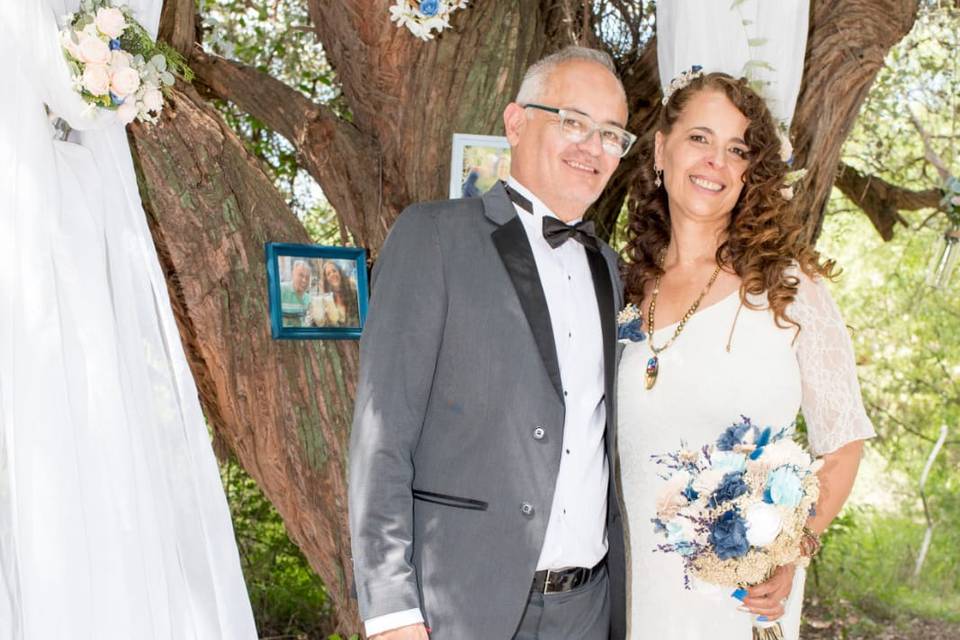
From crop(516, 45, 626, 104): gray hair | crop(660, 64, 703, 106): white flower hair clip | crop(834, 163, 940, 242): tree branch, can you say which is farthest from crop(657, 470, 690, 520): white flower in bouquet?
crop(834, 163, 940, 242): tree branch

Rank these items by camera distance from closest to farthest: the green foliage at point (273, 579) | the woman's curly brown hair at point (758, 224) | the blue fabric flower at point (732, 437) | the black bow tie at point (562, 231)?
the blue fabric flower at point (732, 437), the black bow tie at point (562, 231), the woman's curly brown hair at point (758, 224), the green foliage at point (273, 579)

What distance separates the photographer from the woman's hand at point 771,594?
2326mm

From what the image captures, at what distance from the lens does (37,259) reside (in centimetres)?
214

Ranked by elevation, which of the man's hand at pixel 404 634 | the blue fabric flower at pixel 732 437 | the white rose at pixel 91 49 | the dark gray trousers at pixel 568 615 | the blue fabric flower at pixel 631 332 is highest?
the white rose at pixel 91 49

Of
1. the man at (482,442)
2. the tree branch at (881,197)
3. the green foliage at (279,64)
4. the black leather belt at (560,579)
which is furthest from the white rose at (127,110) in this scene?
the tree branch at (881,197)

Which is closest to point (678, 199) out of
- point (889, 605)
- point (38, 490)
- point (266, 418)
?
point (266, 418)

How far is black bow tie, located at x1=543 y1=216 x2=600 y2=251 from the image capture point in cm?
238

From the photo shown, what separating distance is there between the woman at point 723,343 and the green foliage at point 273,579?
14.4 ft

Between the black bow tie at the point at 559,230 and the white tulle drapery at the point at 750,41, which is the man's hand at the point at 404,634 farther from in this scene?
the white tulle drapery at the point at 750,41

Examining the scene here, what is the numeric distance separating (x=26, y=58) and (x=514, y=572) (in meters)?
1.52

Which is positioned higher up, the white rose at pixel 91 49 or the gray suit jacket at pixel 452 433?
the white rose at pixel 91 49

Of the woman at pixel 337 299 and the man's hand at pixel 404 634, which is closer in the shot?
the man's hand at pixel 404 634

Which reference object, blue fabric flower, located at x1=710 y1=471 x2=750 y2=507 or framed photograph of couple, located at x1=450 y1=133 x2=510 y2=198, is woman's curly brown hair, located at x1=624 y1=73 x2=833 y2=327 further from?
framed photograph of couple, located at x1=450 y1=133 x2=510 y2=198

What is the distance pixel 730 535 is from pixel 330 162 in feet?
6.93
